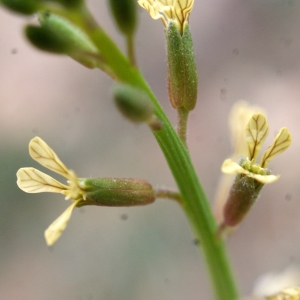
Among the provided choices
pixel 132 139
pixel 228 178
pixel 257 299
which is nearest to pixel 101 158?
pixel 132 139

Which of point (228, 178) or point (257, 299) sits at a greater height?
point (228, 178)

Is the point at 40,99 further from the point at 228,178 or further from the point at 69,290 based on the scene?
the point at 228,178

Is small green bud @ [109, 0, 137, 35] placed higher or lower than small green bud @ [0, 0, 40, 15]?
lower

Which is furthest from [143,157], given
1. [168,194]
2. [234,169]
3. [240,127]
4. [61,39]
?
[61,39]

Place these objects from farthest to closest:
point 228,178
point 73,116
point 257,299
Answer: point 73,116, point 228,178, point 257,299

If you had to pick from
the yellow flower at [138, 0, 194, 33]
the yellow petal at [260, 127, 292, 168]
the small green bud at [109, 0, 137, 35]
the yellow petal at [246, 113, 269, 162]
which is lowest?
the yellow petal at [260, 127, 292, 168]

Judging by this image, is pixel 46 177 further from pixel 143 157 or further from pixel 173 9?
pixel 143 157

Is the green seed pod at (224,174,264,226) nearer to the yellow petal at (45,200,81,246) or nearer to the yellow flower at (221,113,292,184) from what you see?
the yellow flower at (221,113,292,184)

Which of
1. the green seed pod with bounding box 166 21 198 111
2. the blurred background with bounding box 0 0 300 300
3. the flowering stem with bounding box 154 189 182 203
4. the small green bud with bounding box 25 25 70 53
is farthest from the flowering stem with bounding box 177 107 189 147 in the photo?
the blurred background with bounding box 0 0 300 300

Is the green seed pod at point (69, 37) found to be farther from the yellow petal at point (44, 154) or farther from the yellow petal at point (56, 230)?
the yellow petal at point (56, 230)
